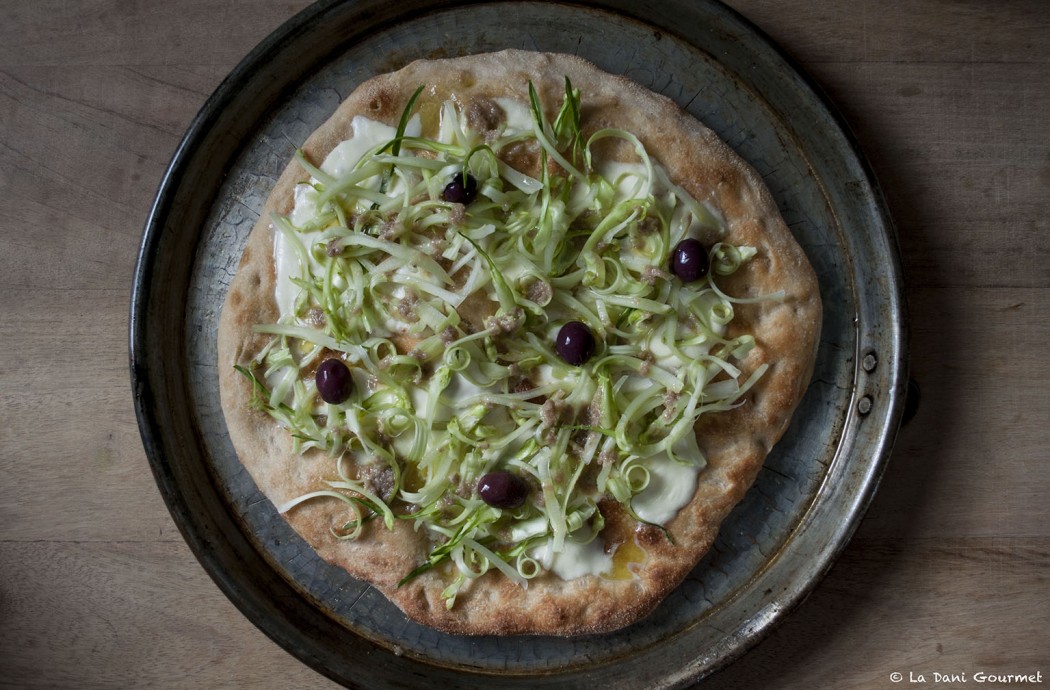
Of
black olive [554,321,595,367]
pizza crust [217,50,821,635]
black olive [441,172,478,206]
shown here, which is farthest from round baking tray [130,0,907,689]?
black olive [554,321,595,367]

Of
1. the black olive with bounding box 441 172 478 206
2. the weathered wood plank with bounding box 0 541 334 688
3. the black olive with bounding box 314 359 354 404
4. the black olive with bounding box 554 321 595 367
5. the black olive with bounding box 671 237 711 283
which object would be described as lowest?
the weathered wood plank with bounding box 0 541 334 688

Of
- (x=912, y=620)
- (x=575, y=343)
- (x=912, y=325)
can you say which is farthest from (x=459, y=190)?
(x=912, y=620)

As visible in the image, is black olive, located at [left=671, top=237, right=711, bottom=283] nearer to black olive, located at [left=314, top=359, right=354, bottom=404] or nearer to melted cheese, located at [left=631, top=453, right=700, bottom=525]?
melted cheese, located at [left=631, top=453, right=700, bottom=525]

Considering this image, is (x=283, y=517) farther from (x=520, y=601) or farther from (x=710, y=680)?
(x=710, y=680)

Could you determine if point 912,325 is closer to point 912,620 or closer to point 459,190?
point 912,620

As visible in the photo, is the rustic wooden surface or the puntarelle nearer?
the puntarelle

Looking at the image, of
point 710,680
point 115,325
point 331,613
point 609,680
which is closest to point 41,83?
point 115,325

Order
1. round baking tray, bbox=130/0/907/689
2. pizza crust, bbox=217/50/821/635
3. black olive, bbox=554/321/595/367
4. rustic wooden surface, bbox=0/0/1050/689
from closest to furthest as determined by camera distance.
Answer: black olive, bbox=554/321/595/367 → pizza crust, bbox=217/50/821/635 → round baking tray, bbox=130/0/907/689 → rustic wooden surface, bbox=0/0/1050/689
